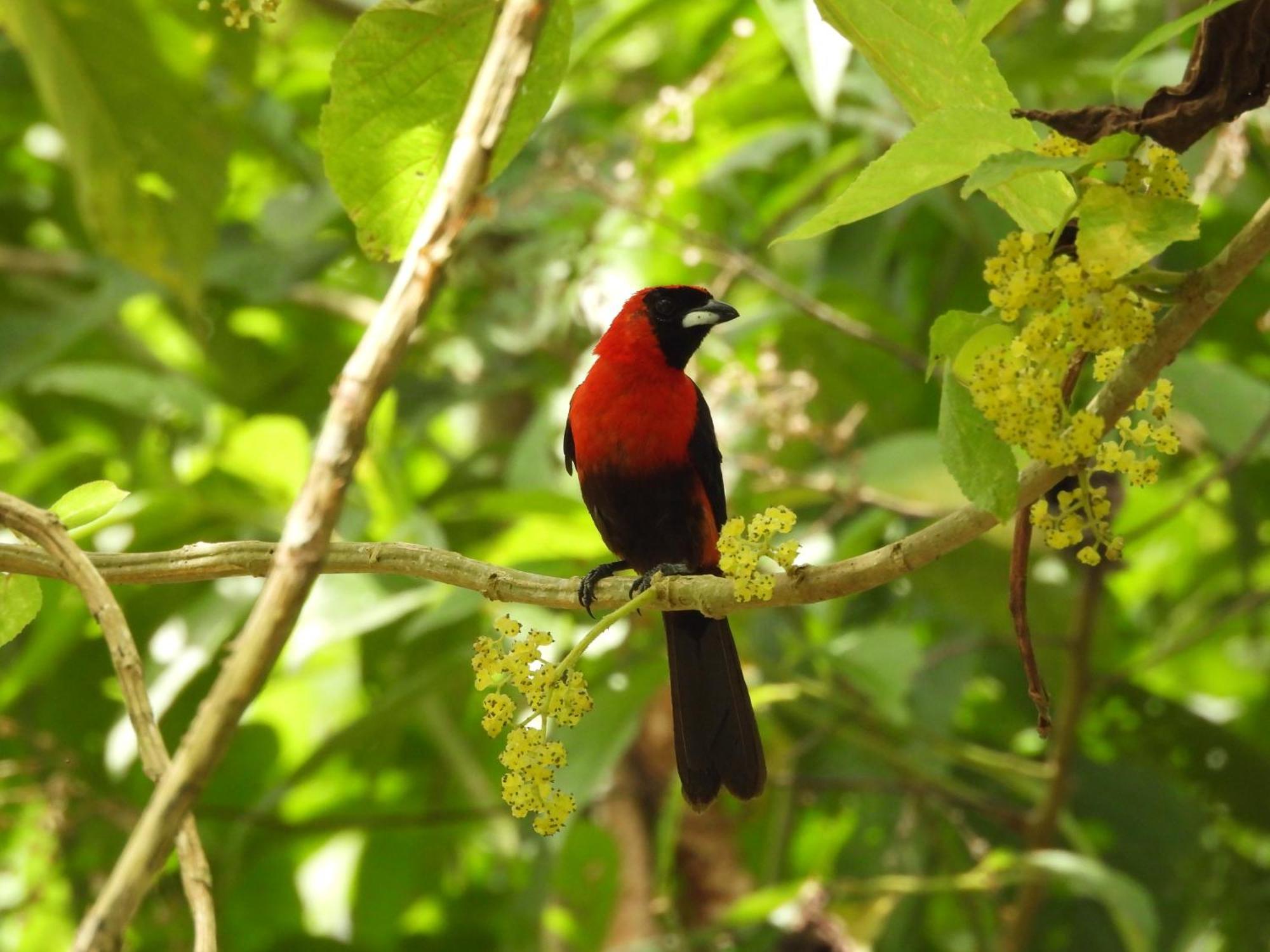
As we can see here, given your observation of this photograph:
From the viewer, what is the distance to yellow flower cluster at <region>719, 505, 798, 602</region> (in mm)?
1724

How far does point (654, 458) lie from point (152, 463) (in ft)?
5.38

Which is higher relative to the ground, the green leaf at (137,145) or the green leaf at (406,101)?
the green leaf at (137,145)

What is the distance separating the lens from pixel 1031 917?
4.09 meters

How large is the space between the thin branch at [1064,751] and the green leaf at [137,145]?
235 cm

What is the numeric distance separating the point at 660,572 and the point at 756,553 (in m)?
1.79

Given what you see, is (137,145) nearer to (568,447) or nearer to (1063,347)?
(568,447)

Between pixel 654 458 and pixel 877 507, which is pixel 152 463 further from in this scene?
pixel 877 507

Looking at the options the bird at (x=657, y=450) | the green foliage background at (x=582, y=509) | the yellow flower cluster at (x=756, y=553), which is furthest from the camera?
the bird at (x=657, y=450)

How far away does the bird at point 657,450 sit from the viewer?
4.03 meters

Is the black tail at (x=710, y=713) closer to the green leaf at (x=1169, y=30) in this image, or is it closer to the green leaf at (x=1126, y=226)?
the green leaf at (x=1126, y=226)

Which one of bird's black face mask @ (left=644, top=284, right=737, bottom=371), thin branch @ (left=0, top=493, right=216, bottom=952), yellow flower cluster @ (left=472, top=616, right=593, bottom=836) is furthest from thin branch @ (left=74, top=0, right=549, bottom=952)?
bird's black face mask @ (left=644, top=284, right=737, bottom=371)

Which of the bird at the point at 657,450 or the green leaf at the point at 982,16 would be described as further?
the bird at the point at 657,450

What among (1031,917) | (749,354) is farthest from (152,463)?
(1031,917)

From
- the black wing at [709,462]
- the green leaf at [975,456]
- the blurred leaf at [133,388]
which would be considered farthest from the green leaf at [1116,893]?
the blurred leaf at [133,388]
